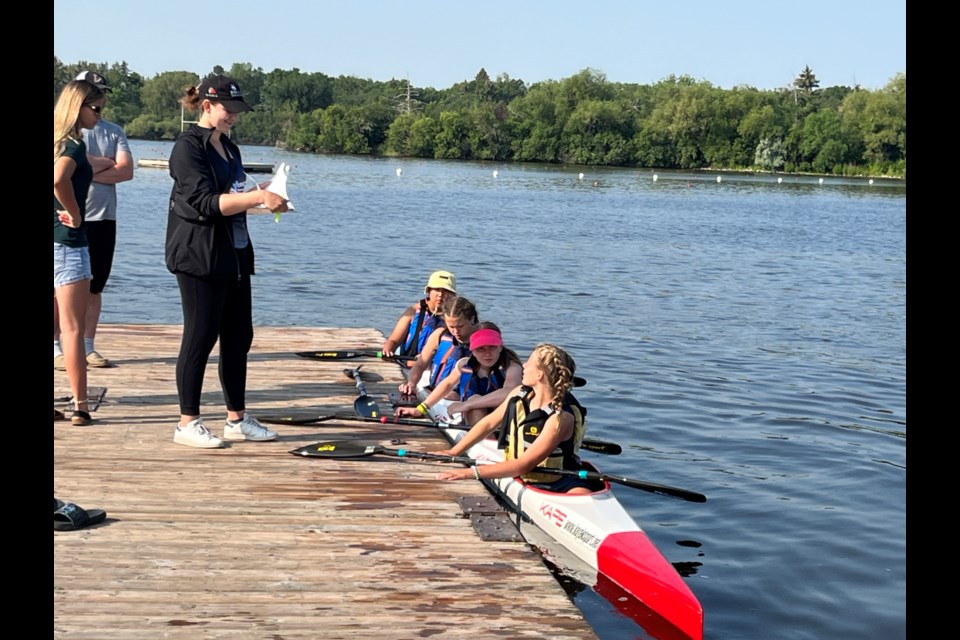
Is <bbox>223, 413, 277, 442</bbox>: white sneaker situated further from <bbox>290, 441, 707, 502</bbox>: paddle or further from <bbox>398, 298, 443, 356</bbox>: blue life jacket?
<bbox>398, 298, 443, 356</bbox>: blue life jacket

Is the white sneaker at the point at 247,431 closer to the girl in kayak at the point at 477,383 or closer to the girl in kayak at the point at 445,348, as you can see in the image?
the girl in kayak at the point at 477,383

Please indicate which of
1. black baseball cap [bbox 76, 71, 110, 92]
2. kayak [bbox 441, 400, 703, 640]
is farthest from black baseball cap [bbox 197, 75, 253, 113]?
kayak [bbox 441, 400, 703, 640]

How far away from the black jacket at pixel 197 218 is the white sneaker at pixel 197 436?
1.10 metres

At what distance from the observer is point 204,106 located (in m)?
6.39

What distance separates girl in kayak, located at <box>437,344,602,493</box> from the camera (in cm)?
663

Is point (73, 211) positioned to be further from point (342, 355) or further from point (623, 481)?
point (342, 355)

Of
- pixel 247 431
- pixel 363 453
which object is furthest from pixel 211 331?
pixel 363 453

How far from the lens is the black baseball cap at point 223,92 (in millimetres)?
6309

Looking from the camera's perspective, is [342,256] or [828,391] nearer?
[828,391]

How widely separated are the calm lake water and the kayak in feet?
0.77

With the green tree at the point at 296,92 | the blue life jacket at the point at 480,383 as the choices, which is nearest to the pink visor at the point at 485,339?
the blue life jacket at the point at 480,383
